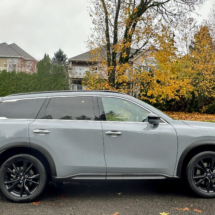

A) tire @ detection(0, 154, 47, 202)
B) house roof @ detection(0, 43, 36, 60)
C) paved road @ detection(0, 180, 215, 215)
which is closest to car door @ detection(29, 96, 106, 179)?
tire @ detection(0, 154, 47, 202)

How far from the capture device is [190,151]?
4.07 metres

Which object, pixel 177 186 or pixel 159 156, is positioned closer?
pixel 159 156

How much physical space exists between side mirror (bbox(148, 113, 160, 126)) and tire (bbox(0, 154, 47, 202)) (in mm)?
1821

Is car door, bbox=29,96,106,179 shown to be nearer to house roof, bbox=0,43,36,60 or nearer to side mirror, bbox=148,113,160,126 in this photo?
side mirror, bbox=148,113,160,126

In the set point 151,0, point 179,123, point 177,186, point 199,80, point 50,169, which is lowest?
point 177,186

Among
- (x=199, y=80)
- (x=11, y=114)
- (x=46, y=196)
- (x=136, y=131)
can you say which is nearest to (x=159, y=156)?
(x=136, y=131)

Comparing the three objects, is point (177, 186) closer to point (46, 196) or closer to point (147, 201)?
point (147, 201)

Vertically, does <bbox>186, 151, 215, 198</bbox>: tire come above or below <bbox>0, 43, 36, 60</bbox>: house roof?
below

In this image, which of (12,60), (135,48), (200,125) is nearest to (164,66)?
(135,48)

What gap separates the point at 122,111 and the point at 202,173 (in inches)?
64.4

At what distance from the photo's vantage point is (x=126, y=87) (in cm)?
1519

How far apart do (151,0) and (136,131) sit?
14.9 meters

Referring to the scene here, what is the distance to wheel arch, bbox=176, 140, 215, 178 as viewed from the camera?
3947mm

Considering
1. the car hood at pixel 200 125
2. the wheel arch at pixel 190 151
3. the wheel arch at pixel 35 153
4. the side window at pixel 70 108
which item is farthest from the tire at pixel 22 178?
the car hood at pixel 200 125
